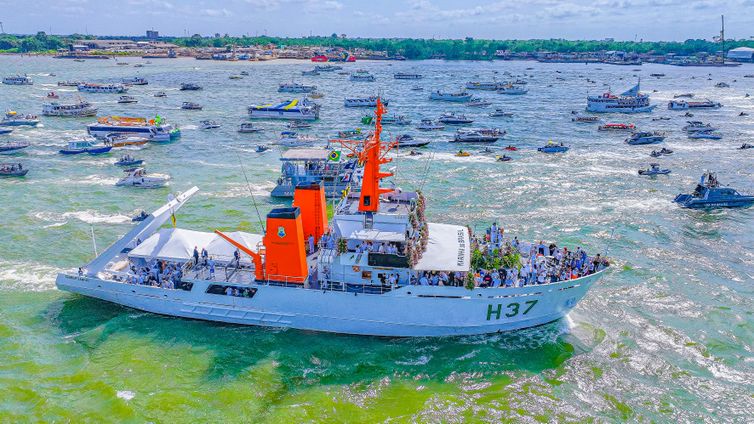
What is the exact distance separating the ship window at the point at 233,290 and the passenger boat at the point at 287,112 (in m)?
61.7

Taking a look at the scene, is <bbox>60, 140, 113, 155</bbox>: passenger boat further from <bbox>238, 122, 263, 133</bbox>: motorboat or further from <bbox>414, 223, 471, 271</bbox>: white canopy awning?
<bbox>414, 223, 471, 271</bbox>: white canopy awning

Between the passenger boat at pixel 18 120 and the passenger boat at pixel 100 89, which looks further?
the passenger boat at pixel 100 89

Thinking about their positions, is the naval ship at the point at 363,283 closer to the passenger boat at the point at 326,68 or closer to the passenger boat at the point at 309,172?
the passenger boat at the point at 309,172

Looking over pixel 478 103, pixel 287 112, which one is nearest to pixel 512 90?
pixel 478 103

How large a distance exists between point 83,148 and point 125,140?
5.32 meters

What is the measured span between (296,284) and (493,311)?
8.17 m

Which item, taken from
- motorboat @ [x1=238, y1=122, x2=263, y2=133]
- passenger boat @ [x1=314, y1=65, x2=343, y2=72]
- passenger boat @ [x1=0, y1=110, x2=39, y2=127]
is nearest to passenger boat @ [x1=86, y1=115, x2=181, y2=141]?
motorboat @ [x1=238, y1=122, x2=263, y2=133]

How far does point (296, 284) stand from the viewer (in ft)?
76.9

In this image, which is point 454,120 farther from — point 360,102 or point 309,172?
point 309,172

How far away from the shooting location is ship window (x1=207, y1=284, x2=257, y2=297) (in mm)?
23844

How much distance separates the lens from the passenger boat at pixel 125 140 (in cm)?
6222

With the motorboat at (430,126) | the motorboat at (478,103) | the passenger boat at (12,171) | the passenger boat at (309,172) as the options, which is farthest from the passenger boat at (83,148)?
the motorboat at (478,103)

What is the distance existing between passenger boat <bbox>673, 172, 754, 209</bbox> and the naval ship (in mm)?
23231

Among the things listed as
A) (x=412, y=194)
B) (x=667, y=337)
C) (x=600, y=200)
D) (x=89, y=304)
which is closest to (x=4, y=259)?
(x=89, y=304)
